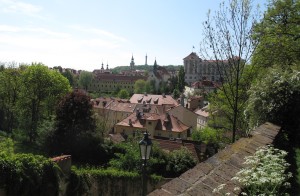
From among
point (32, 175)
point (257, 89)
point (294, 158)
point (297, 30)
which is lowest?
point (32, 175)

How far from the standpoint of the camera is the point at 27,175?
40.5 feet

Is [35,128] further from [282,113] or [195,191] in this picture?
[195,191]

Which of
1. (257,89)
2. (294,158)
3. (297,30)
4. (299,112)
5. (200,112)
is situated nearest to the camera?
(294,158)

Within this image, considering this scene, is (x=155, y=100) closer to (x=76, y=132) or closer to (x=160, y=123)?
(x=160, y=123)

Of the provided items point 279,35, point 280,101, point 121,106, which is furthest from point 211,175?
point 121,106

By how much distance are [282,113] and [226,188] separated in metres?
6.23

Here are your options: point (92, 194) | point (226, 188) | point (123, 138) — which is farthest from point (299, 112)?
point (123, 138)

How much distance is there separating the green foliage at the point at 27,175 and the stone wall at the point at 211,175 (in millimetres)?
8896

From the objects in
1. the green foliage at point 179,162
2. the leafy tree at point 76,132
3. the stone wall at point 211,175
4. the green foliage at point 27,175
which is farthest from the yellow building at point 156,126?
the stone wall at point 211,175

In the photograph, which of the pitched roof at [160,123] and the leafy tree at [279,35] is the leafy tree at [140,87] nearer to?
the pitched roof at [160,123]

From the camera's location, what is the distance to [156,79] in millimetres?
120688

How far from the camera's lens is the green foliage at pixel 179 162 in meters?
23.7

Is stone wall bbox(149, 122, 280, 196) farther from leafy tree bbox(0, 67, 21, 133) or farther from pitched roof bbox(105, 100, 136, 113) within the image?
pitched roof bbox(105, 100, 136, 113)

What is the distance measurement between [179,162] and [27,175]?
13681 millimetres
